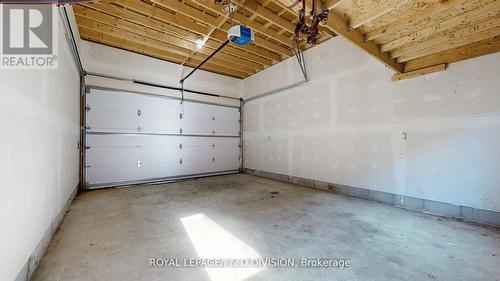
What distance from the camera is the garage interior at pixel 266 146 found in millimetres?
1761

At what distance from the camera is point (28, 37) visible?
1.85 m

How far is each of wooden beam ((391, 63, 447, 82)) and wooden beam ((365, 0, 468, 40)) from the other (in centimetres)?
89

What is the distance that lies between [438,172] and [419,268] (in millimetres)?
2095

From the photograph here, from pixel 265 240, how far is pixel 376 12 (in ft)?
10.1

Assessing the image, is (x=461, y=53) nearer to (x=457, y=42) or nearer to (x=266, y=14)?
(x=457, y=42)

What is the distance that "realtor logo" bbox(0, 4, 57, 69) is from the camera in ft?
4.85

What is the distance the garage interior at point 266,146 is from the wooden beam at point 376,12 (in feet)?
0.06

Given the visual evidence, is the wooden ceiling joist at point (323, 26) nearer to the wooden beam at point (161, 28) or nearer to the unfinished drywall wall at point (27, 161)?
the wooden beam at point (161, 28)

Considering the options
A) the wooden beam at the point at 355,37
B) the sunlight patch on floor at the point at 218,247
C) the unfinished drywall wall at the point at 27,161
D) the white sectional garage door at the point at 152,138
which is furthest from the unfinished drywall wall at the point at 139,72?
the wooden beam at the point at 355,37

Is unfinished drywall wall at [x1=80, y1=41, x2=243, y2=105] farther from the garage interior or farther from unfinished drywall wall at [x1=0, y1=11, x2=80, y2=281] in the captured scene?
unfinished drywall wall at [x1=0, y1=11, x2=80, y2=281]

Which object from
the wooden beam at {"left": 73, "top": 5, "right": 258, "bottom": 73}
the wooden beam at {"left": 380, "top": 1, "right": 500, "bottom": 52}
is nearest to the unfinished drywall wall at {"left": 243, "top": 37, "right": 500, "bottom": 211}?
the wooden beam at {"left": 380, "top": 1, "right": 500, "bottom": 52}

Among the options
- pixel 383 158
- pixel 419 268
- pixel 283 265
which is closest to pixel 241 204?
pixel 283 265

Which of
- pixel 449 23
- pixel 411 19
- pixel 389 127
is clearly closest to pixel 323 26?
pixel 411 19

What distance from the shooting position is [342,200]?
3830mm
